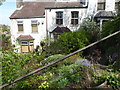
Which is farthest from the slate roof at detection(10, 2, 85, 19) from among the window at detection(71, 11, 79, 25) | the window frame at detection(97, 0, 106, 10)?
the window frame at detection(97, 0, 106, 10)

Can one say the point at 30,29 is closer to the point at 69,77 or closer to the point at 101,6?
the point at 101,6

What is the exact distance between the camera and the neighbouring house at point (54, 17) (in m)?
8.38

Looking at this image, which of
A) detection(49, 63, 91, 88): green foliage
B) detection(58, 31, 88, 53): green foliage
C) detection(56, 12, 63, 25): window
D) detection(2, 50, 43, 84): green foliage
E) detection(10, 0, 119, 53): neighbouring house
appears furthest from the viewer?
detection(56, 12, 63, 25): window

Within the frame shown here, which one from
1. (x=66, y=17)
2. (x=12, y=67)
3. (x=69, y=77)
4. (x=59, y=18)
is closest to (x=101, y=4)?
(x=66, y=17)

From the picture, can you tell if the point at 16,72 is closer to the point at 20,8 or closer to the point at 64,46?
the point at 64,46

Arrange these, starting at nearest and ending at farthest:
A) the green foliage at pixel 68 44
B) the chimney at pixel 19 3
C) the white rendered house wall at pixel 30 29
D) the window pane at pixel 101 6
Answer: the green foliage at pixel 68 44
the window pane at pixel 101 6
the white rendered house wall at pixel 30 29
the chimney at pixel 19 3

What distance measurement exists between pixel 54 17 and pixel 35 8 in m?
2.03

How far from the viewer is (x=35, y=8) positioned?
31.2 feet

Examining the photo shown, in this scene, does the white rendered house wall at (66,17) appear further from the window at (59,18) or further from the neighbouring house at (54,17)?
the window at (59,18)

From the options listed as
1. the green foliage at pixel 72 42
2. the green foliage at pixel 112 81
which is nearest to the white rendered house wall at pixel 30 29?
the green foliage at pixel 72 42

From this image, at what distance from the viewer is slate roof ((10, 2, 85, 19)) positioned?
855 centimetres

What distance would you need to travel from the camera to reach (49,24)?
881 centimetres

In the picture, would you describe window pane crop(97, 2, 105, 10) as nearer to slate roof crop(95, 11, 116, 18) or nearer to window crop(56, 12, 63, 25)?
slate roof crop(95, 11, 116, 18)

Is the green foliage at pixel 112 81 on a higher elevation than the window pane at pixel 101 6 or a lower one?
lower
